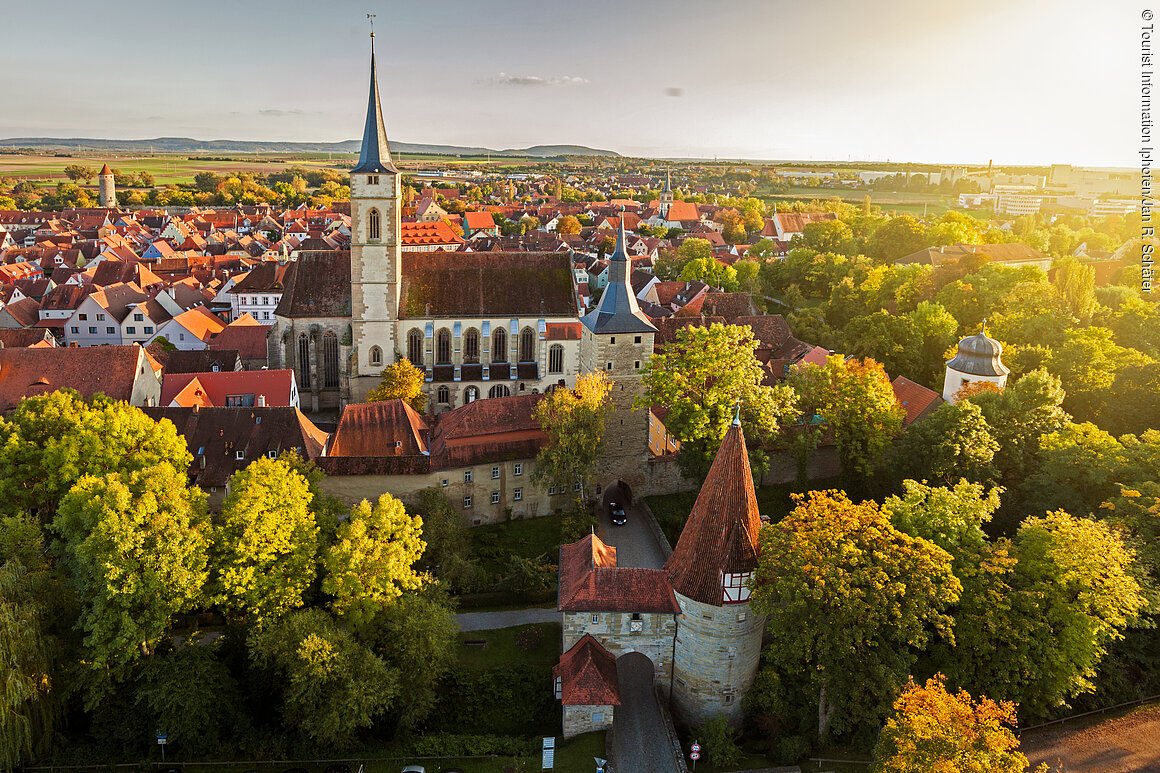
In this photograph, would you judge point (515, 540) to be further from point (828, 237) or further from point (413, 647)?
point (828, 237)

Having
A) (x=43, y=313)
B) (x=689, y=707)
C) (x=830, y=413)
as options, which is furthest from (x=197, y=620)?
(x=43, y=313)

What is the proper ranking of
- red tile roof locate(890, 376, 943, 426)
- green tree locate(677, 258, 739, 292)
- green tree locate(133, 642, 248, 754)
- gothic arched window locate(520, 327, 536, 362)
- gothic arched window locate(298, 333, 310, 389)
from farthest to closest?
green tree locate(677, 258, 739, 292)
gothic arched window locate(298, 333, 310, 389)
gothic arched window locate(520, 327, 536, 362)
red tile roof locate(890, 376, 943, 426)
green tree locate(133, 642, 248, 754)

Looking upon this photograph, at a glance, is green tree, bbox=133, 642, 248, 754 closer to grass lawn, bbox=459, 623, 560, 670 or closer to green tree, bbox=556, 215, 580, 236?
grass lawn, bbox=459, 623, 560, 670

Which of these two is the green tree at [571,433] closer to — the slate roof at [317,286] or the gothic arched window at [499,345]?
the gothic arched window at [499,345]

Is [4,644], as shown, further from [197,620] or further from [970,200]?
[970,200]

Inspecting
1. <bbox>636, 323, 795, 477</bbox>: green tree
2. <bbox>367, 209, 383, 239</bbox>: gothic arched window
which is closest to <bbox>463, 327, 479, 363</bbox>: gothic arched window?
<bbox>367, 209, 383, 239</bbox>: gothic arched window

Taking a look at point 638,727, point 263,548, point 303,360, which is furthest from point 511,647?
point 303,360

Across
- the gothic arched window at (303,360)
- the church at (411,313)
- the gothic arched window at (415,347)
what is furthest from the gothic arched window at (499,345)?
the gothic arched window at (303,360)
